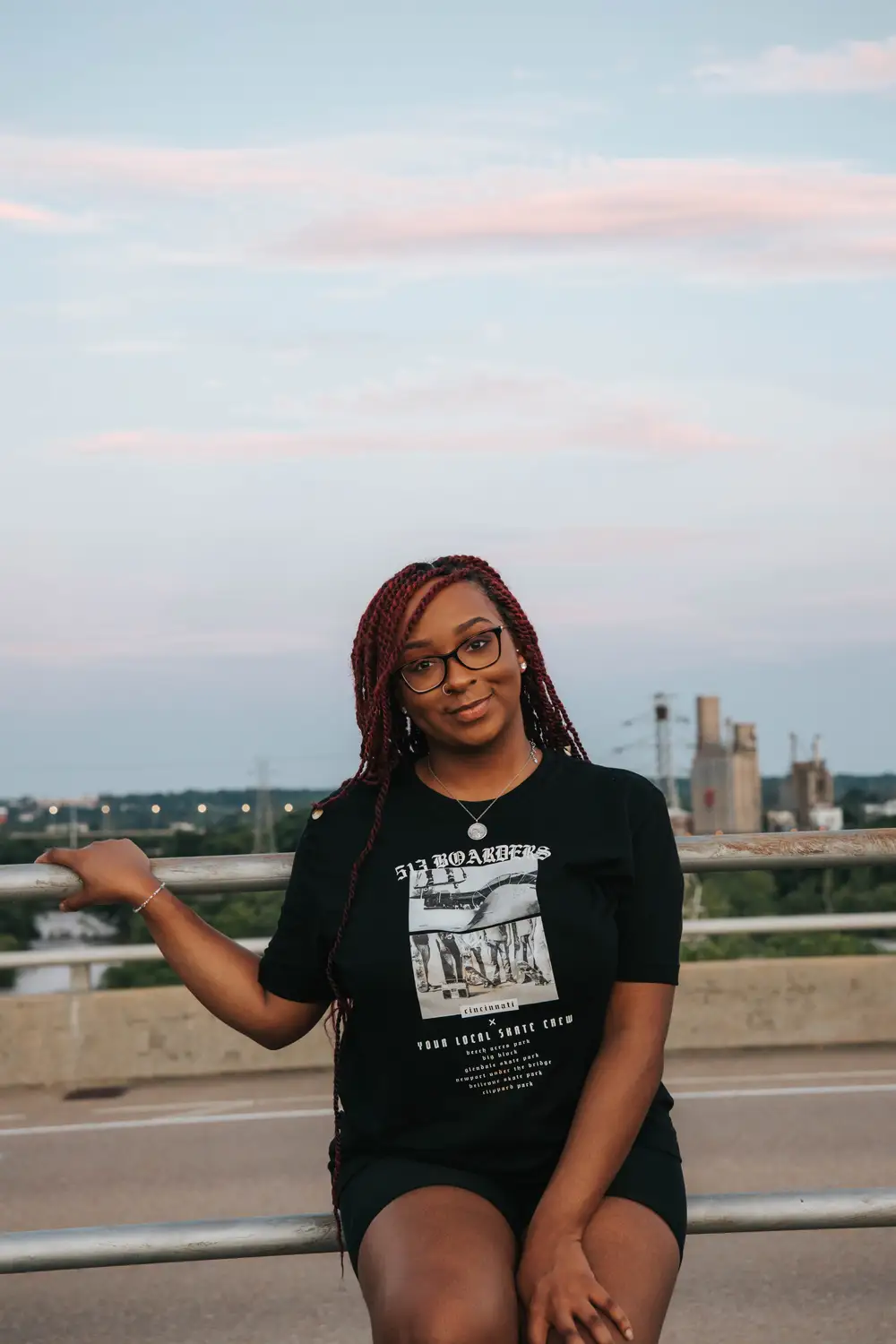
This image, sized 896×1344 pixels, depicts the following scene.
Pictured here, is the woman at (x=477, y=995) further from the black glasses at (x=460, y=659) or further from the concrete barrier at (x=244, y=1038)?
the concrete barrier at (x=244, y=1038)

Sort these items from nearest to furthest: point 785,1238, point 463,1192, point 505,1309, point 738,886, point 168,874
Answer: point 505,1309 < point 463,1192 < point 168,874 < point 785,1238 < point 738,886

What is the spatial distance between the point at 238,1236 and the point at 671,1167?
0.69 metres

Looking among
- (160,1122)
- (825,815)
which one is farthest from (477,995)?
(825,815)

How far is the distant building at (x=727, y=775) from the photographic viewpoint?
5241 centimetres

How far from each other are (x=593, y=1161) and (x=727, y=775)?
51260 millimetres

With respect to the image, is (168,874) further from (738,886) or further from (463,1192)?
(738,886)

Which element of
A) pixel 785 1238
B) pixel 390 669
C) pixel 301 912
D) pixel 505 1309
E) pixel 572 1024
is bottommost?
pixel 785 1238

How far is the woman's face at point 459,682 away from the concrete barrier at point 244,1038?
638 centimetres

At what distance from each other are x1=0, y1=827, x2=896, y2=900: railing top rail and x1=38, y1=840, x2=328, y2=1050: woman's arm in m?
0.03

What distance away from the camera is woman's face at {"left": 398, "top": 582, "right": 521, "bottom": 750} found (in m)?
2.97

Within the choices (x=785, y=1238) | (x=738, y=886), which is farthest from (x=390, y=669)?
(x=738, y=886)

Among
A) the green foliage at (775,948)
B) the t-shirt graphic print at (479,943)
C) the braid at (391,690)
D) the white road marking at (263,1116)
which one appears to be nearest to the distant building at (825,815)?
the green foliage at (775,948)

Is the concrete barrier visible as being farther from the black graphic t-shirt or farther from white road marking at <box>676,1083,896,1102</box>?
the black graphic t-shirt

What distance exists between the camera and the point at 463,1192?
2648 millimetres
